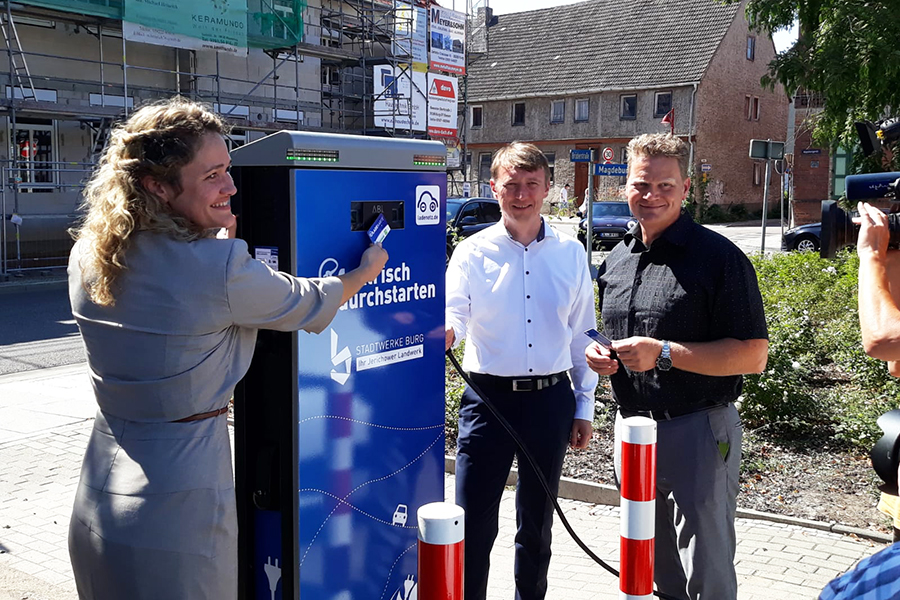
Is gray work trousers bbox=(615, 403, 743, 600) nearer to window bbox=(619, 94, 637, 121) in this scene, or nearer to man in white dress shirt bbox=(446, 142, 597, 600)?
man in white dress shirt bbox=(446, 142, 597, 600)

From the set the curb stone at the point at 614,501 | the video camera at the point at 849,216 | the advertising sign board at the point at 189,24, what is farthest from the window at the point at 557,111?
the video camera at the point at 849,216

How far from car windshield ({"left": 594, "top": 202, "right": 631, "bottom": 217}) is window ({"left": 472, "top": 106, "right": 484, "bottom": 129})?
22251 mm

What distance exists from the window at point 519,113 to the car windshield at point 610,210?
20213mm

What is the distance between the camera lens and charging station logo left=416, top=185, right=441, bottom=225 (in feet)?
11.5

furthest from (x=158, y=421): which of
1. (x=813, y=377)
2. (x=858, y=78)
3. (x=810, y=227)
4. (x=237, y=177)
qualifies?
(x=810, y=227)

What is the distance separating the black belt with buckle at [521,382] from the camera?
3.78 m

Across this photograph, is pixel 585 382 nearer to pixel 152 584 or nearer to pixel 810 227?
pixel 152 584

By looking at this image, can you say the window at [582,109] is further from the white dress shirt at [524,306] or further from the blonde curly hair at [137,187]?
the blonde curly hair at [137,187]

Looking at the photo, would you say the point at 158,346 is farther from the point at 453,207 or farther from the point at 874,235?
the point at 453,207

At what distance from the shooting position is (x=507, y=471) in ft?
12.5

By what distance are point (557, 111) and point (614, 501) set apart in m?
44.2

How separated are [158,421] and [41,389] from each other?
7.22 m

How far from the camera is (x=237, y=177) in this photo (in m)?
3.06

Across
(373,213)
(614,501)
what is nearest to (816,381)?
(614,501)
